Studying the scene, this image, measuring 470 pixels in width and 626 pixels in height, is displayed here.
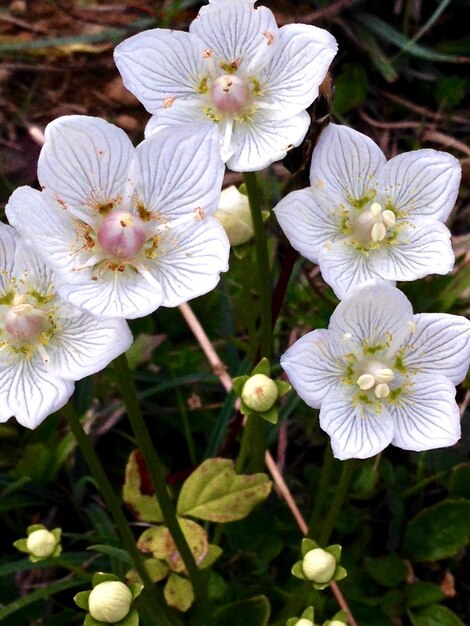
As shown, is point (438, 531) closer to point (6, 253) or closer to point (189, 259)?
point (189, 259)

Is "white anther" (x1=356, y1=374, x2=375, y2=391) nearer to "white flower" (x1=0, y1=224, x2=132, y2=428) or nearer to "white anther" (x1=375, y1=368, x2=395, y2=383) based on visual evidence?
"white anther" (x1=375, y1=368, x2=395, y2=383)

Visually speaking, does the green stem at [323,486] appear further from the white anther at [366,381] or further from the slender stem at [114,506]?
the slender stem at [114,506]

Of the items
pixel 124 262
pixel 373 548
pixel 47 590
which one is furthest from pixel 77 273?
pixel 373 548

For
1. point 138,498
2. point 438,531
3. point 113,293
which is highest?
point 113,293

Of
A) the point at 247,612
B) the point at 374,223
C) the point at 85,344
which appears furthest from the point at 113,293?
the point at 247,612

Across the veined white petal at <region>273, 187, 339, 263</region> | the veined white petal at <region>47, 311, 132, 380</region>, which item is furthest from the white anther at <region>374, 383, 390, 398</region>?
the veined white petal at <region>47, 311, 132, 380</region>

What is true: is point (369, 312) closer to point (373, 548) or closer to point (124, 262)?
point (124, 262)
